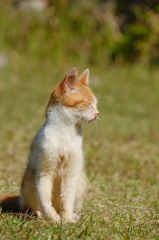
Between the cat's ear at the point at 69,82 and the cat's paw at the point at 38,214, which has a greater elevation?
the cat's ear at the point at 69,82

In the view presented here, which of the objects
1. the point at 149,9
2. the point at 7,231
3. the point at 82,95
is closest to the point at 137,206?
the point at 82,95

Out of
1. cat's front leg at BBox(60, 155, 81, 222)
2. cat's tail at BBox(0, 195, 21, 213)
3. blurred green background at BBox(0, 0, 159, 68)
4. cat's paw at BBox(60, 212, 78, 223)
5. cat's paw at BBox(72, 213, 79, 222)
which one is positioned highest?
blurred green background at BBox(0, 0, 159, 68)

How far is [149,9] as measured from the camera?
1193 centimetres

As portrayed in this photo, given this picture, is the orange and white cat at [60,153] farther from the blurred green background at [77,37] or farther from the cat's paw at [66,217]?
the blurred green background at [77,37]

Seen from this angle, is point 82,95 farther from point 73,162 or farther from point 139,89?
point 139,89

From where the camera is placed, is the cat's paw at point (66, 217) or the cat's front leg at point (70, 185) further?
the cat's front leg at point (70, 185)

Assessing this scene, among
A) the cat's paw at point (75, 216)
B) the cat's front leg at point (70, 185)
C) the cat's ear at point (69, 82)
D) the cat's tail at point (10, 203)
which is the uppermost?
the cat's ear at point (69, 82)

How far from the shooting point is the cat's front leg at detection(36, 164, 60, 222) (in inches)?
110

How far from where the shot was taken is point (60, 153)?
288 cm

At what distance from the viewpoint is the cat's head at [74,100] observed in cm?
294

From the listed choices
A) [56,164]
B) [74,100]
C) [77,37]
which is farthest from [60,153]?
[77,37]

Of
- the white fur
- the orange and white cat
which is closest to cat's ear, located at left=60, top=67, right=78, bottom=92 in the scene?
the orange and white cat

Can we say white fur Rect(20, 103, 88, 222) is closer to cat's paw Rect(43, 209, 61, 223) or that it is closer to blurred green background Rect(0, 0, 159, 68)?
cat's paw Rect(43, 209, 61, 223)

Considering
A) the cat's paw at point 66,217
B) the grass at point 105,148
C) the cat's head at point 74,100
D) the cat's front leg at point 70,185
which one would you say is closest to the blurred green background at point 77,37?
the grass at point 105,148
